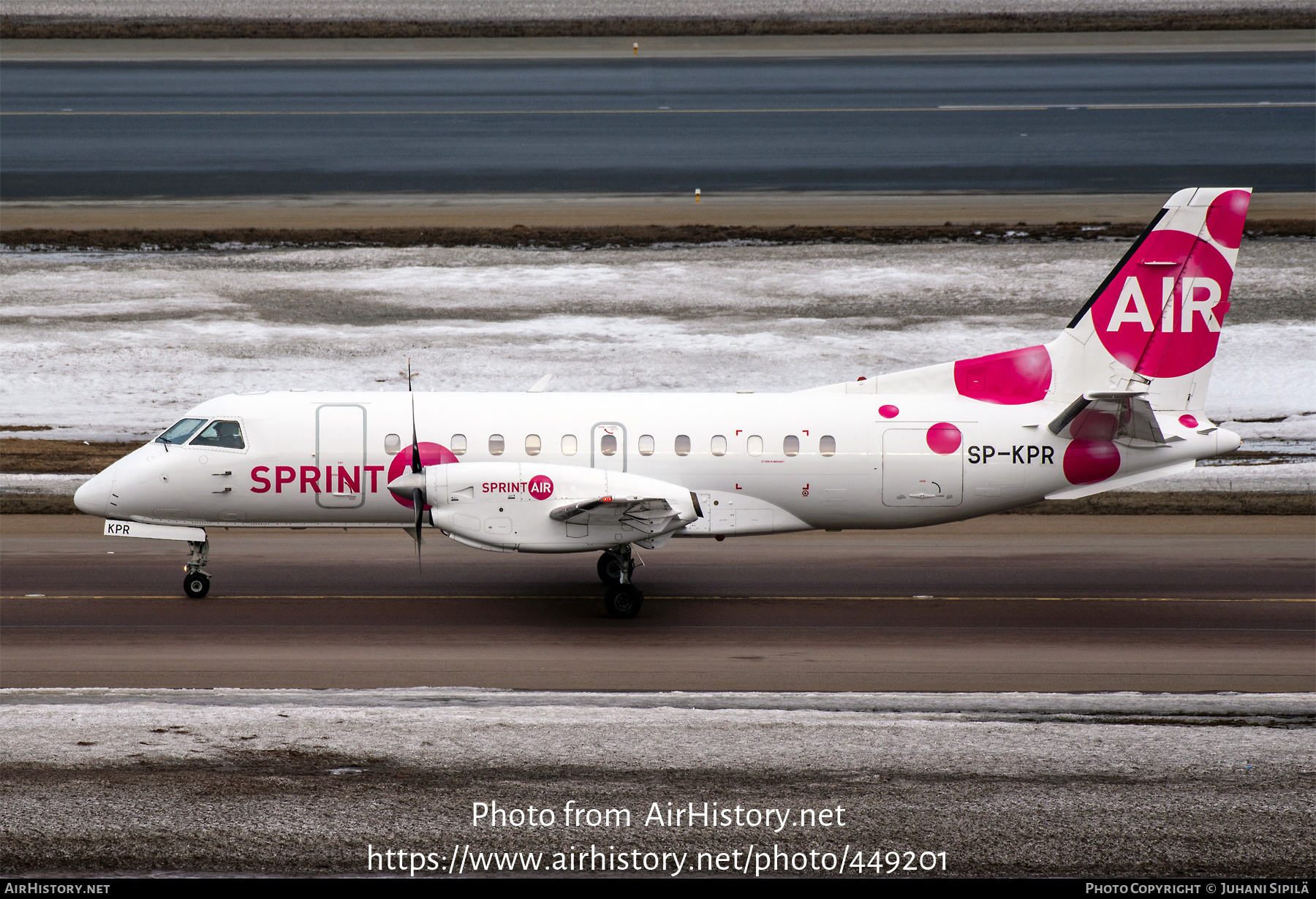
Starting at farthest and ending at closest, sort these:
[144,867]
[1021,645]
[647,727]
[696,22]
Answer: [696,22]
[1021,645]
[647,727]
[144,867]

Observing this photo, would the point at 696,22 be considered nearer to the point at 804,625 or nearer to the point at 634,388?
the point at 634,388

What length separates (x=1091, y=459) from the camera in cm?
2134

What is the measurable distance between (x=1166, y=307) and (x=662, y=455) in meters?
8.42

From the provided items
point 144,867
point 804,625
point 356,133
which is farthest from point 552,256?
point 144,867

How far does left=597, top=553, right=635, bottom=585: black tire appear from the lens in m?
21.1

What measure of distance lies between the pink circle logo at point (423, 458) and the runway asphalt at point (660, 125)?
95.7 feet

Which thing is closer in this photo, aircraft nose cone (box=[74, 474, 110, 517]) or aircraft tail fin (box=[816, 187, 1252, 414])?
aircraft nose cone (box=[74, 474, 110, 517])

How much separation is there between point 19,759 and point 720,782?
6.90 m

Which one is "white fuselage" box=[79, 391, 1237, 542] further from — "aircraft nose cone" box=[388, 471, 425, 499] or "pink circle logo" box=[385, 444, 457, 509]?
"aircraft nose cone" box=[388, 471, 425, 499]

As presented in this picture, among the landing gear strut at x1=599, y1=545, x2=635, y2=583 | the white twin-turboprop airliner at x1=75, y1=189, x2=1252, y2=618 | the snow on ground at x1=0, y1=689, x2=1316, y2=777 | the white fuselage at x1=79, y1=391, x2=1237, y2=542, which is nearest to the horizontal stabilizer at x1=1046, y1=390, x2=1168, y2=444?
the white twin-turboprop airliner at x1=75, y1=189, x2=1252, y2=618

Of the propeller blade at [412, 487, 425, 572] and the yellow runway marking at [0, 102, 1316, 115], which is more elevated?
the yellow runway marking at [0, 102, 1316, 115]

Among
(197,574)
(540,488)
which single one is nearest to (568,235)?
(197,574)

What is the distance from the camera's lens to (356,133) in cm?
5541

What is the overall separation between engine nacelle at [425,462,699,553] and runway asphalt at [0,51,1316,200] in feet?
98.0
